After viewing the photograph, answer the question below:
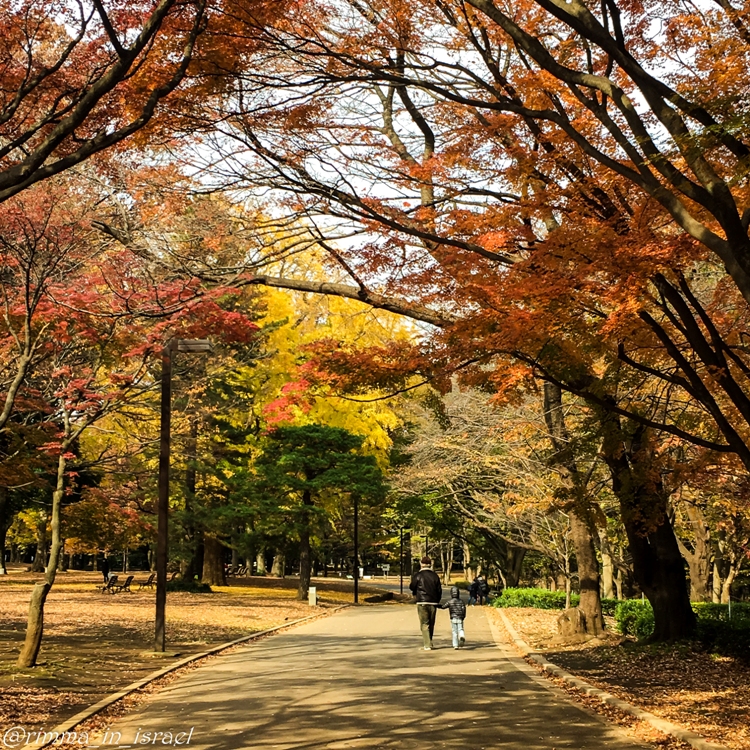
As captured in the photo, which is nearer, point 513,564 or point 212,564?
point 513,564

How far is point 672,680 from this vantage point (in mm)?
11812

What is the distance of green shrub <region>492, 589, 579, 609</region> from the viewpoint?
3116 cm

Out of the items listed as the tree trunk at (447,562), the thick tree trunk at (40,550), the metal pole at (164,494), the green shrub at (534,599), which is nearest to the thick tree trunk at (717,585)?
the green shrub at (534,599)

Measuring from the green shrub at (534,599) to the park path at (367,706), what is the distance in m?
15.9

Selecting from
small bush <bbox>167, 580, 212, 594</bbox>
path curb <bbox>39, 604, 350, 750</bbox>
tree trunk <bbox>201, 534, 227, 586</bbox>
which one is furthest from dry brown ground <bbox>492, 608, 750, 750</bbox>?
tree trunk <bbox>201, 534, 227, 586</bbox>

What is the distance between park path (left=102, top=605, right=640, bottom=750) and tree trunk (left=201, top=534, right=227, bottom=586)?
2421 cm

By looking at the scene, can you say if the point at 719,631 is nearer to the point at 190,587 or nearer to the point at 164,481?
the point at 164,481

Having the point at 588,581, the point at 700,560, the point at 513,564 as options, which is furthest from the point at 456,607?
the point at 513,564

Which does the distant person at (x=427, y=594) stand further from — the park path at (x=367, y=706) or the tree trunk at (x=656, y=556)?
the tree trunk at (x=656, y=556)

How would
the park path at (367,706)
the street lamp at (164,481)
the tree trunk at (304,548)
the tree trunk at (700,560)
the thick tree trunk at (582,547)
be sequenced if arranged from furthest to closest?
the tree trunk at (304,548), the tree trunk at (700,560), the thick tree trunk at (582,547), the street lamp at (164,481), the park path at (367,706)

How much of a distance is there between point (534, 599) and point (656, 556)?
18234mm

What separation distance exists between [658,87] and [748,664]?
10.1m

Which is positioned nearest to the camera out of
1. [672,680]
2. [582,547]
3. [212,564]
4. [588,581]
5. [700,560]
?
[672,680]

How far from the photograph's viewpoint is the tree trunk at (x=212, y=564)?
3947 centimetres
